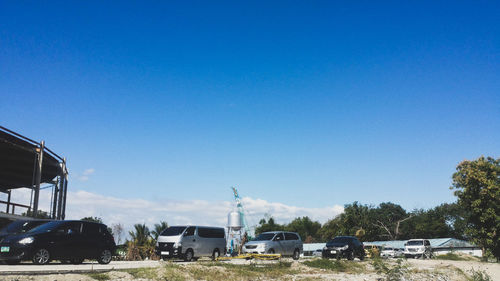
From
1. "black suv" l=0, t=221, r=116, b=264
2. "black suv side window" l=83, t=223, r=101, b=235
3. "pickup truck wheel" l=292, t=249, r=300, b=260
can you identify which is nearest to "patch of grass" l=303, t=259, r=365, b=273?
"pickup truck wheel" l=292, t=249, r=300, b=260

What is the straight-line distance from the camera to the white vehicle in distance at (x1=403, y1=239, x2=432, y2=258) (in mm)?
38062

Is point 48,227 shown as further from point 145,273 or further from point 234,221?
point 234,221

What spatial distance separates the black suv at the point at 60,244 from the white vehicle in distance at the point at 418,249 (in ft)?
101

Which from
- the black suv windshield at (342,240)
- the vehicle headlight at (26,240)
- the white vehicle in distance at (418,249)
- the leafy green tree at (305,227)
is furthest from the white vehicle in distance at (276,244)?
the leafy green tree at (305,227)

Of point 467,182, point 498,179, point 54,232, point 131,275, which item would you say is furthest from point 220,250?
point 498,179

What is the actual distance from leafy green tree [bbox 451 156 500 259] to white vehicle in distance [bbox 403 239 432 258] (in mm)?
4012

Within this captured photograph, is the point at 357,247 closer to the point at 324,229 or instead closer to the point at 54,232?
the point at 54,232

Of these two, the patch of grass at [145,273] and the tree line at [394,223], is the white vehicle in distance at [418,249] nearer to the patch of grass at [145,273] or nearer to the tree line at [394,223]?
the tree line at [394,223]

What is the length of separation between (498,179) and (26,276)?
1526 inches

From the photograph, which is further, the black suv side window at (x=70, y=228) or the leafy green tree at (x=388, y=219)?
the leafy green tree at (x=388, y=219)

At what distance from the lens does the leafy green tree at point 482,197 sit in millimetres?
35469

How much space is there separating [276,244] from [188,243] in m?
5.38

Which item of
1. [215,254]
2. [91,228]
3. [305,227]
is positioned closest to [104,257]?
[91,228]

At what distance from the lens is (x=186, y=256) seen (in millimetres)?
21391
